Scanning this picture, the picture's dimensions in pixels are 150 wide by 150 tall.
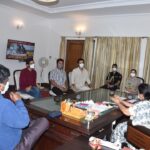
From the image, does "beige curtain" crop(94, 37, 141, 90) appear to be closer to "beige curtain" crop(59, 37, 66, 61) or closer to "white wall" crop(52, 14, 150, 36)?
"white wall" crop(52, 14, 150, 36)

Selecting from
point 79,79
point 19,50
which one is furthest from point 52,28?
point 79,79

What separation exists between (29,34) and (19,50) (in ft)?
2.41

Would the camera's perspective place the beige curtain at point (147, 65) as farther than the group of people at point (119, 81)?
Yes

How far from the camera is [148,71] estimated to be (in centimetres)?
531

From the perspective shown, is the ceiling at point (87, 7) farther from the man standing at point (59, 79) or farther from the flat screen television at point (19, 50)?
the man standing at point (59, 79)

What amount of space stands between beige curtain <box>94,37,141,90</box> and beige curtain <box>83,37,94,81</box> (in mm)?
184

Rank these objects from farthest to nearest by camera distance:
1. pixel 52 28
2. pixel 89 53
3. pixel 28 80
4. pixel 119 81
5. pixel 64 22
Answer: pixel 52 28 → pixel 64 22 → pixel 89 53 → pixel 119 81 → pixel 28 80

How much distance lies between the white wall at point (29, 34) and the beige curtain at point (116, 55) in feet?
6.17

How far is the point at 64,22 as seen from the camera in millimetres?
7125

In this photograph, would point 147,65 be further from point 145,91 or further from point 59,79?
point 145,91

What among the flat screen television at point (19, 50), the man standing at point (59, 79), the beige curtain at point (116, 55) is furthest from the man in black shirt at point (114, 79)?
the flat screen television at point (19, 50)

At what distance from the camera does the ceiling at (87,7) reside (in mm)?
4848

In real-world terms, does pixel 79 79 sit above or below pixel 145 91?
below

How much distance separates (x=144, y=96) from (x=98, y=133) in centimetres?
73
